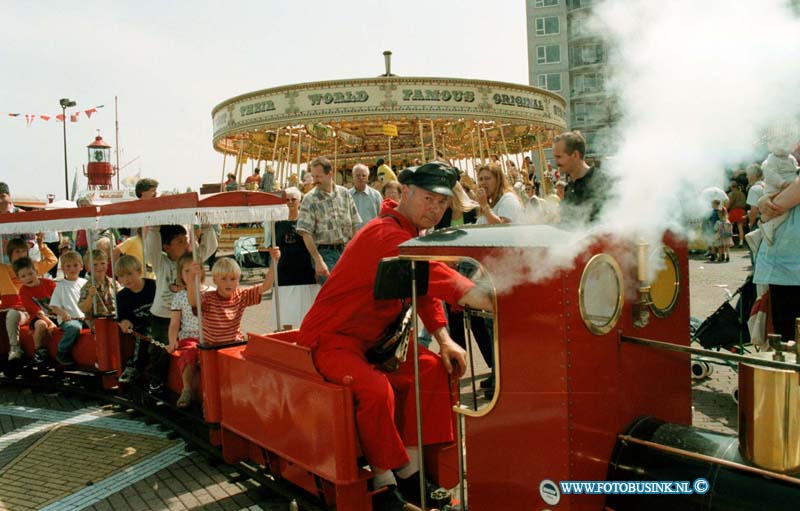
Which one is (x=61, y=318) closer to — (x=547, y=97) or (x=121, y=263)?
(x=121, y=263)

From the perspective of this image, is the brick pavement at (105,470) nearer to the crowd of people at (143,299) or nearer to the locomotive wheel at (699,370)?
the crowd of people at (143,299)

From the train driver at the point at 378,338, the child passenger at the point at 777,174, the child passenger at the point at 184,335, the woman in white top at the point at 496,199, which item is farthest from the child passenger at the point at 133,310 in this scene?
the child passenger at the point at 777,174

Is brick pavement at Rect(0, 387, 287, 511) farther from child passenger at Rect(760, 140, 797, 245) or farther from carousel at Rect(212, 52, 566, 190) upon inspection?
carousel at Rect(212, 52, 566, 190)

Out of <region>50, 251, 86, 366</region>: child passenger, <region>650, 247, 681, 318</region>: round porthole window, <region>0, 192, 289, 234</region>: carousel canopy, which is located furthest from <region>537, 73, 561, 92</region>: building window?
<region>650, 247, 681, 318</region>: round porthole window

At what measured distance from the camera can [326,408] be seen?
2.95 metres

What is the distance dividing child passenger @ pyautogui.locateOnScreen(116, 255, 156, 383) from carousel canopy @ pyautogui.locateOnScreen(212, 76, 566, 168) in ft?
37.0

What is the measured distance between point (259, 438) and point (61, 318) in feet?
12.6

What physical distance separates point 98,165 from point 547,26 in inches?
1618

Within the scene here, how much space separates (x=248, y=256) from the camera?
1516cm

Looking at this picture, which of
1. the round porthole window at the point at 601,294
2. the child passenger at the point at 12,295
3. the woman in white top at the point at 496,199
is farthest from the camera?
the child passenger at the point at 12,295

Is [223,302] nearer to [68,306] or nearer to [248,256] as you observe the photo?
[68,306]

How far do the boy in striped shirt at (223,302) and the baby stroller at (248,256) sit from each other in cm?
1009

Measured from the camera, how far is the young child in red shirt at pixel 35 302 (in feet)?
21.5

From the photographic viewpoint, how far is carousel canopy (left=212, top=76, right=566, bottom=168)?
16.3 meters
